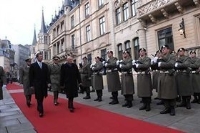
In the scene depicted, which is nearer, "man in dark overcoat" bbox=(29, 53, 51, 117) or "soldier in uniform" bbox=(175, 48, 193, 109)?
"man in dark overcoat" bbox=(29, 53, 51, 117)

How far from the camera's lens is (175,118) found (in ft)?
20.0

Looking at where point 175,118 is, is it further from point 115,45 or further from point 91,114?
point 115,45

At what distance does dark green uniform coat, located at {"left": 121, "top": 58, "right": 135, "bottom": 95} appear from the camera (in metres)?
8.04

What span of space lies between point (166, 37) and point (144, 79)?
31.6ft

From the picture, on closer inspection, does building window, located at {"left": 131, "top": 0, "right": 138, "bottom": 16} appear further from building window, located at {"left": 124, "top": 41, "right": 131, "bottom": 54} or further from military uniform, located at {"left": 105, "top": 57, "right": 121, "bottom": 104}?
military uniform, located at {"left": 105, "top": 57, "right": 121, "bottom": 104}

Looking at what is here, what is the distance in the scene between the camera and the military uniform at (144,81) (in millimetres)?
7316

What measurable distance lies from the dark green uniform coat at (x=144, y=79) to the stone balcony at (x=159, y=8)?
8.18 meters

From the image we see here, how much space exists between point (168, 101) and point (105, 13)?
1879cm

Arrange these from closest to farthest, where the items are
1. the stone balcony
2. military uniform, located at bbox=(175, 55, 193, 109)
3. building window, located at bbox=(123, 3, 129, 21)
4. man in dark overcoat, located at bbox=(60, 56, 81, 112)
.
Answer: military uniform, located at bbox=(175, 55, 193, 109)
man in dark overcoat, located at bbox=(60, 56, 81, 112)
the stone balcony
building window, located at bbox=(123, 3, 129, 21)

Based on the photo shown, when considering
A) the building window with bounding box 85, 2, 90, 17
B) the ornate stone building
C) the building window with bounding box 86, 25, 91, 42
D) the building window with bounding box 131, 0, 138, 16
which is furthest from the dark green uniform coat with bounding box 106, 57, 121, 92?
Answer: the building window with bounding box 85, 2, 90, 17

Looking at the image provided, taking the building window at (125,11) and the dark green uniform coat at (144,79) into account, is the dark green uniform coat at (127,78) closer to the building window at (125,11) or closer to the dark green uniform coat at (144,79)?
the dark green uniform coat at (144,79)

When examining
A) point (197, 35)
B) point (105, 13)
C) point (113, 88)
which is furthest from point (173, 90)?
point (105, 13)

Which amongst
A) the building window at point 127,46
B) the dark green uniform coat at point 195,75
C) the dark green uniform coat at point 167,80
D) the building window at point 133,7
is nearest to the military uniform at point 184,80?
the dark green uniform coat at point 195,75

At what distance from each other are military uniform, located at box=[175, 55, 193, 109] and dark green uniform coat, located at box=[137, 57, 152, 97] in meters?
0.95
